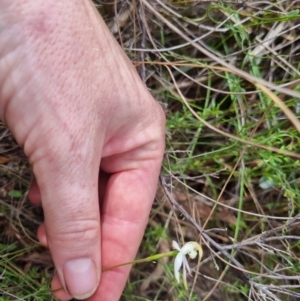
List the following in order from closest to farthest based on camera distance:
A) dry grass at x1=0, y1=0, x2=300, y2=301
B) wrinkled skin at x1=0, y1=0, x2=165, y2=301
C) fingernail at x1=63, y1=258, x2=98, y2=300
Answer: wrinkled skin at x1=0, y1=0, x2=165, y2=301 < fingernail at x1=63, y1=258, x2=98, y2=300 < dry grass at x1=0, y1=0, x2=300, y2=301

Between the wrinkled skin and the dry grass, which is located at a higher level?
the wrinkled skin

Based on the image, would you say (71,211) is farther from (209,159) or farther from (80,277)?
(209,159)

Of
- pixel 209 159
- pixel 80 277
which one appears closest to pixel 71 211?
pixel 80 277

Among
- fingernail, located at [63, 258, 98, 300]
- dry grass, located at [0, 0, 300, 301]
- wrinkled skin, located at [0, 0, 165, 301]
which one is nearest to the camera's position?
wrinkled skin, located at [0, 0, 165, 301]

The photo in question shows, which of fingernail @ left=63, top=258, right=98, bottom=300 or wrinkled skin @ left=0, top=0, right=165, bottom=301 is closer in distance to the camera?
wrinkled skin @ left=0, top=0, right=165, bottom=301

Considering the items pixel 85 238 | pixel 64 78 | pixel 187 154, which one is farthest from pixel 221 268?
pixel 64 78

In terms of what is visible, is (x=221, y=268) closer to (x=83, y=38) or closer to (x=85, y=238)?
(x=85, y=238)

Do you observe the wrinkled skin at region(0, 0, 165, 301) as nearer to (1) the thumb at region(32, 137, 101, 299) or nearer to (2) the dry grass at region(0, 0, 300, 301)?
(1) the thumb at region(32, 137, 101, 299)

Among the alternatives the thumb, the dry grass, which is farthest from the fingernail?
the dry grass

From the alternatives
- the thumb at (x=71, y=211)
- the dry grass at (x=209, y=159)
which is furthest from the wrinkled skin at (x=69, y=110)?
the dry grass at (x=209, y=159)
